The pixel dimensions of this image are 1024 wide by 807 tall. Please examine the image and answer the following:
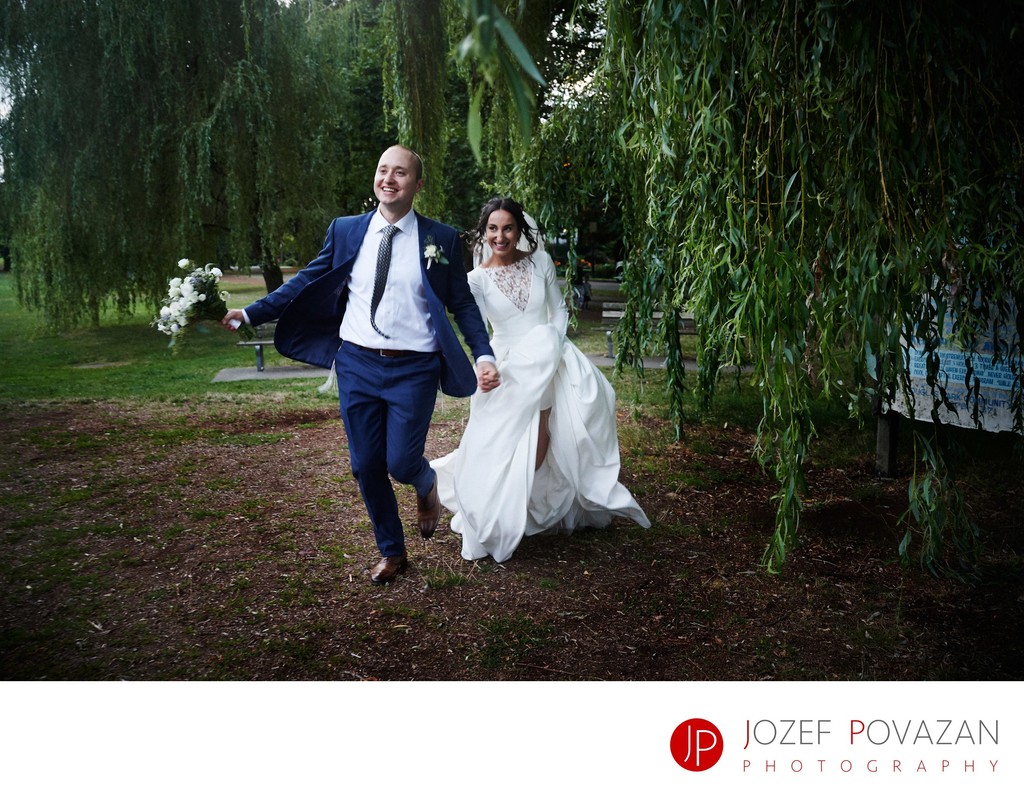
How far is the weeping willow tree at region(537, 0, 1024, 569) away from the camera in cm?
192

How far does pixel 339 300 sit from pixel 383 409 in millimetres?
408

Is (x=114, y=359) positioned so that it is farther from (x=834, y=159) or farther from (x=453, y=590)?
(x=834, y=159)

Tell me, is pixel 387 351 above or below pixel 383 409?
above

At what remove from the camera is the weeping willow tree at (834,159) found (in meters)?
1.92

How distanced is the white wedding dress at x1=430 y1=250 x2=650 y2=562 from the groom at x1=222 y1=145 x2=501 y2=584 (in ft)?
1.21

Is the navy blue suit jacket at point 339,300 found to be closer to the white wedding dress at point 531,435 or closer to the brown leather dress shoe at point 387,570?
the white wedding dress at point 531,435

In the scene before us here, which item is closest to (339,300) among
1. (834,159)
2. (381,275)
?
(381,275)

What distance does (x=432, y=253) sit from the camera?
8.20ft
